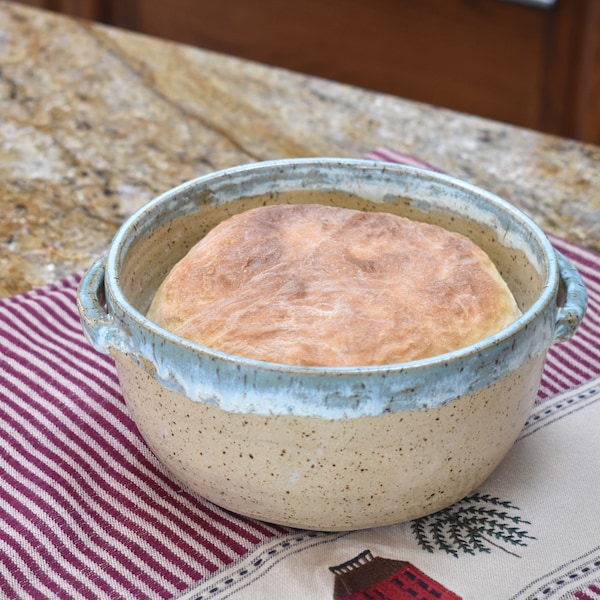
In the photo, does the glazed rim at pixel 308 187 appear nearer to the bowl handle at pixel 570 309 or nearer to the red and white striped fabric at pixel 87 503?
the bowl handle at pixel 570 309

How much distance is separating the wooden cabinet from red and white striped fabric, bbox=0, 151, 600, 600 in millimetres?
1276

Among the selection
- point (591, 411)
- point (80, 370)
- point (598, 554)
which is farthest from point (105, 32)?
point (598, 554)

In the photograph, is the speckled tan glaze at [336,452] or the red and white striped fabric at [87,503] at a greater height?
the speckled tan glaze at [336,452]

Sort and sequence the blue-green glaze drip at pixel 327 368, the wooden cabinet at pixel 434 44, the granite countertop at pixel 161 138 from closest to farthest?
the blue-green glaze drip at pixel 327 368, the granite countertop at pixel 161 138, the wooden cabinet at pixel 434 44

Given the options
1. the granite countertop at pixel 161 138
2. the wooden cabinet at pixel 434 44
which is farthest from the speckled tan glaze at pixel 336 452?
the wooden cabinet at pixel 434 44

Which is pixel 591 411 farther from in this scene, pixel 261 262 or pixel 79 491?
pixel 79 491

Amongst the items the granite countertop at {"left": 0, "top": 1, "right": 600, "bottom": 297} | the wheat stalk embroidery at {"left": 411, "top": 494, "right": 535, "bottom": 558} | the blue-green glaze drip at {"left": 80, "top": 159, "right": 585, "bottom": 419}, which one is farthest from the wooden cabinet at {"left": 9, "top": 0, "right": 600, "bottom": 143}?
the wheat stalk embroidery at {"left": 411, "top": 494, "right": 535, "bottom": 558}

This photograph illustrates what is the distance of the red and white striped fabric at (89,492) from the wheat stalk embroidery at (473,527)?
11cm

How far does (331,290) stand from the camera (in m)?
0.64

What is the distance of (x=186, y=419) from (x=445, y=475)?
6.9 inches

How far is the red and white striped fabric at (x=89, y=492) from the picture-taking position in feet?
2.04

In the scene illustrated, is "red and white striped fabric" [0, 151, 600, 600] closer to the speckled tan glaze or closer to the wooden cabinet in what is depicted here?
the speckled tan glaze

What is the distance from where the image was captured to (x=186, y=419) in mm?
597

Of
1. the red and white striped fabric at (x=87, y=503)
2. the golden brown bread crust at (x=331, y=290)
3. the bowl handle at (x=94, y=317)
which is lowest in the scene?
the red and white striped fabric at (x=87, y=503)
